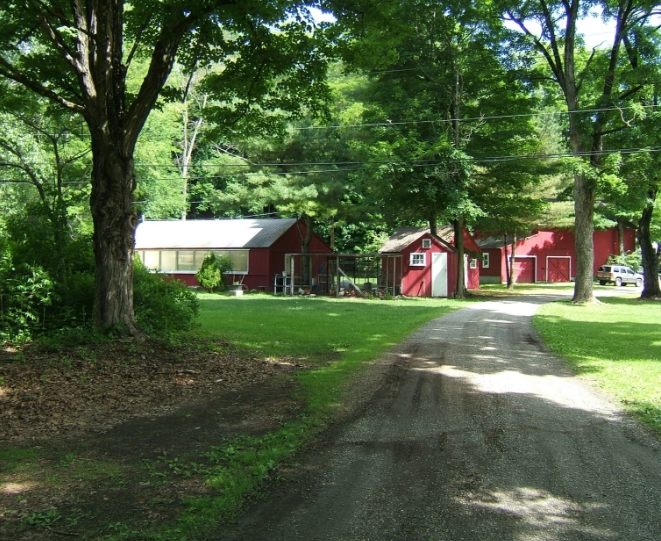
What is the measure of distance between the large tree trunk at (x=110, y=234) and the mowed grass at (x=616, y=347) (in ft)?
25.9

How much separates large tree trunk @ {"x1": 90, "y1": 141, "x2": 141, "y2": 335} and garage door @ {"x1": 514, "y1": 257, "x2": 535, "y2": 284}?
4446cm

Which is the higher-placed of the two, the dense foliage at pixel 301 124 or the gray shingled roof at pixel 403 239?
the dense foliage at pixel 301 124

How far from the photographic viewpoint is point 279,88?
1299cm

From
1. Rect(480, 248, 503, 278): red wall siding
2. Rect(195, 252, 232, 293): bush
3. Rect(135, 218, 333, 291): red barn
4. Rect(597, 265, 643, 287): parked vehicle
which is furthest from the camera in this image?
Rect(480, 248, 503, 278): red wall siding

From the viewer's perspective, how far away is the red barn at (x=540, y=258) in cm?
4978

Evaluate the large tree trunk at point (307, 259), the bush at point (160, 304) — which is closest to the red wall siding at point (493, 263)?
the large tree trunk at point (307, 259)

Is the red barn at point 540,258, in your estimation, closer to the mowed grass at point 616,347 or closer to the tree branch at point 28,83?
the mowed grass at point 616,347

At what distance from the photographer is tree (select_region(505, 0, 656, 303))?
79.6 ft

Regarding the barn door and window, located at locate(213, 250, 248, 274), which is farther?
window, located at locate(213, 250, 248, 274)

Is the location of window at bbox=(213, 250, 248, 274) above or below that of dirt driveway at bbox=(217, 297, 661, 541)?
above

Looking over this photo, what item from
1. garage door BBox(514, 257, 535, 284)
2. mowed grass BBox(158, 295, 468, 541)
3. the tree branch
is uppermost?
the tree branch

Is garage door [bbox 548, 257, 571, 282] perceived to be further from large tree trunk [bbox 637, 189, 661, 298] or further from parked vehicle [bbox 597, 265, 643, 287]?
large tree trunk [bbox 637, 189, 661, 298]

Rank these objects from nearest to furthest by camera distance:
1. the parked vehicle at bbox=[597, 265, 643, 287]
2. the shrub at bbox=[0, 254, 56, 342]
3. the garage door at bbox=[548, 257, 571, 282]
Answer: the shrub at bbox=[0, 254, 56, 342], the parked vehicle at bbox=[597, 265, 643, 287], the garage door at bbox=[548, 257, 571, 282]

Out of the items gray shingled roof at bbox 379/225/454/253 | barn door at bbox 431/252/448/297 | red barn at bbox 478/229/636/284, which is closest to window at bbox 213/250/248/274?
gray shingled roof at bbox 379/225/454/253
